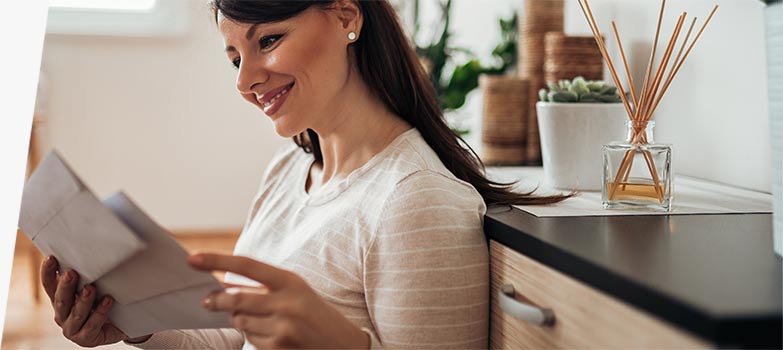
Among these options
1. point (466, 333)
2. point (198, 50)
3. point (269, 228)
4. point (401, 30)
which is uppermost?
point (198, 50)

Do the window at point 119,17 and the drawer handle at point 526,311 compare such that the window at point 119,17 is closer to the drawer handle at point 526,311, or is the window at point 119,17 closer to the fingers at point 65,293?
the fingers at point 65,293

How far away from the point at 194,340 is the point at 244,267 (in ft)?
1.69

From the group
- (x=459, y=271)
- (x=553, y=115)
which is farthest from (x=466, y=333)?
(x=553, y=115)

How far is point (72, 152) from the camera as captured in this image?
411cm

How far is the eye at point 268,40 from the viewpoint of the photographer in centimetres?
116

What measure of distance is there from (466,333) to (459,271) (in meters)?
0.08

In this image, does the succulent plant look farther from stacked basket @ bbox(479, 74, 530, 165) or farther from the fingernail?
the fingernail

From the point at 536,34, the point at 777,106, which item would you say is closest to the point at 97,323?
the point at 777,106

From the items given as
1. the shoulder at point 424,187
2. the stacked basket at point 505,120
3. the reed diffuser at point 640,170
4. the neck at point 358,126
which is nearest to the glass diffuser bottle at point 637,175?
the reed diffuser at point 640,170

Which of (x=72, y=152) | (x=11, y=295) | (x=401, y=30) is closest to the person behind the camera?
(x=401, y=30)

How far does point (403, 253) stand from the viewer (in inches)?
40.1

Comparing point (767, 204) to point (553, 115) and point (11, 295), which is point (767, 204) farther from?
point (11, 295)

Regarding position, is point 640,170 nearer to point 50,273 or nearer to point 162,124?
point 50,273

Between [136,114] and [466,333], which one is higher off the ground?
[136,114]
